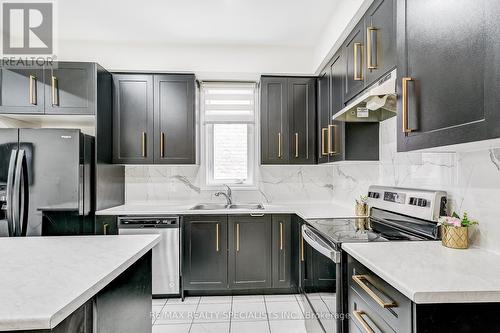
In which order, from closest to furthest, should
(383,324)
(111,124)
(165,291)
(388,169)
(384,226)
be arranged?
1. (383,324)
2. (384,226)
3. (388,169)
4. (165,291)
5. (111,124)

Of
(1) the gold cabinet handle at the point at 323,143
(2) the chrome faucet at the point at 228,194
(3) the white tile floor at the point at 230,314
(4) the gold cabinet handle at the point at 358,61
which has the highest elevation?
(4) the gold cabinet handle at the point at 358,61

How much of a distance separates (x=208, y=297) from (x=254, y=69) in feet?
8.45

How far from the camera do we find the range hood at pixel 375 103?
1.41 m

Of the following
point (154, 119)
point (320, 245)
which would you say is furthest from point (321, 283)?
point (154, 119)

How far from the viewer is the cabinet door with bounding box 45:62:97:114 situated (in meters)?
2.70

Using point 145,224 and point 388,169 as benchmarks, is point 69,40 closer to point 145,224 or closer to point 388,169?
point 145,224

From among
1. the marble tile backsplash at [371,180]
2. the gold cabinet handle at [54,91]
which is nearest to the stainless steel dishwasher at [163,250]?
the marble tile backsplash at [371,180]

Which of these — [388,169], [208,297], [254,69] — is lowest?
[208,297]

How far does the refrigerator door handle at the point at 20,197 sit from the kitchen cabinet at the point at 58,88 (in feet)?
1.81

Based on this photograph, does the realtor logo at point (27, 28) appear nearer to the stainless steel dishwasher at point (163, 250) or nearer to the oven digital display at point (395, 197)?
the stainless steel dishwasher at point (163, 250)

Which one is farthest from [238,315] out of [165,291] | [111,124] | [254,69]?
[254,69]

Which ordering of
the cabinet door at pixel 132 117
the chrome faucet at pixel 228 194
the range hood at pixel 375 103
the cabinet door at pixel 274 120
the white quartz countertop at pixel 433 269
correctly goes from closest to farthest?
the white quartz countertop at pixel 433 269 < the range hood at pixel 375 103 < the cabinet door at pixel 132 117 < the cabinet door at pixel 274 120 < the chrome faucet at pixel 228 194

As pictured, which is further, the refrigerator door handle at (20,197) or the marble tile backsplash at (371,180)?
the refrigerator door handle at (20,197)

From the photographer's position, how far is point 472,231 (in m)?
1.34
